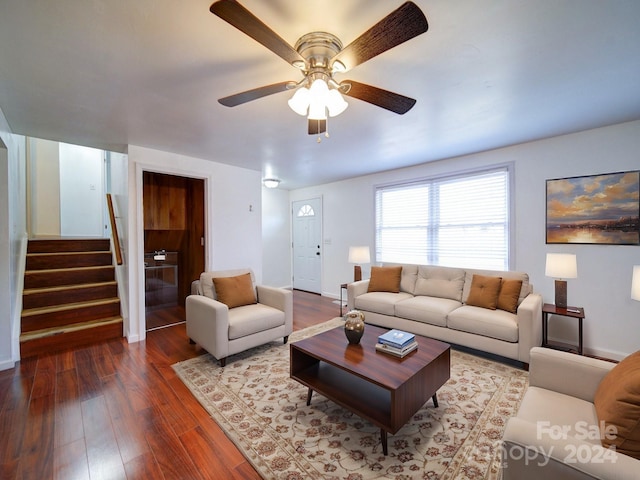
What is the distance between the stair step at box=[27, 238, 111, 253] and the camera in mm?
3996

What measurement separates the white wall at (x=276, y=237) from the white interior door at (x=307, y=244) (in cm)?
17

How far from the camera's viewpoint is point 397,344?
1959mm

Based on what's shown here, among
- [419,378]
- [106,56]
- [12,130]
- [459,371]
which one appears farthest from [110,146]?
[459,371]

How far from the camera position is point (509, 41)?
5.17 ft

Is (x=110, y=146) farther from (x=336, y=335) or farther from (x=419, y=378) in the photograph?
(x=419, y=378)

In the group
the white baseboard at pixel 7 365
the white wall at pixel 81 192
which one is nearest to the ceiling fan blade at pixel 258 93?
the white baseboard at pixel 7 365

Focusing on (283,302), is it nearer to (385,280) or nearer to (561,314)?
(385,280)

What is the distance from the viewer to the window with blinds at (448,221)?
3600 mm

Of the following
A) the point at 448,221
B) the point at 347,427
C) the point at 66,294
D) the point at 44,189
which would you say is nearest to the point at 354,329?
the point at 347,427

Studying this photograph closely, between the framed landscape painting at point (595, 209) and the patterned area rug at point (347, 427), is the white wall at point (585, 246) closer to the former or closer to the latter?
the framed landscape painting at point (595, 209)

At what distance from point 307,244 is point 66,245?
4.13 m

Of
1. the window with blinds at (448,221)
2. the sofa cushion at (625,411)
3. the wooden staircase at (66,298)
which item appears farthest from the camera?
the window with blinds at (448,221)

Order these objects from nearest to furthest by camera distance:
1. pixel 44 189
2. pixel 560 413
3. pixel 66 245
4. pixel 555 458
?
pixel 555 458 → pixel 560 413 → pixel 66 245 → pixel 44 189

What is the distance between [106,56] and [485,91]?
265 centimetres
